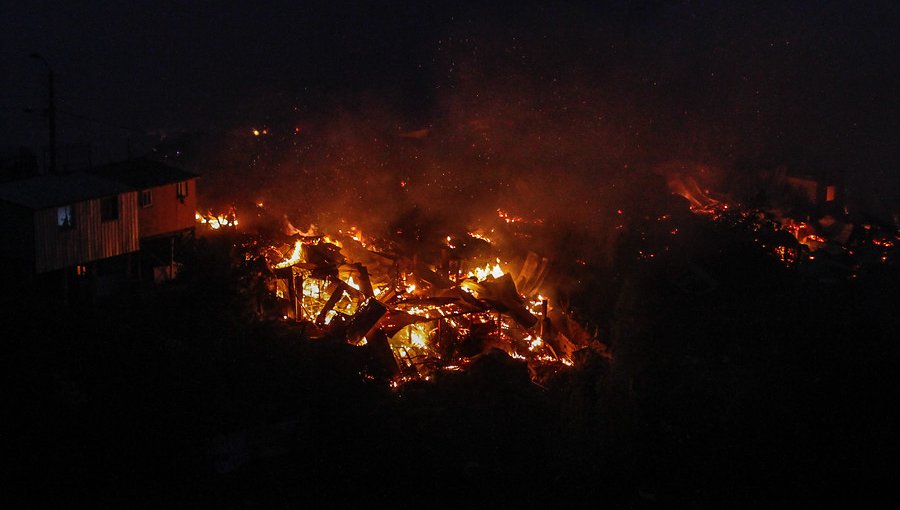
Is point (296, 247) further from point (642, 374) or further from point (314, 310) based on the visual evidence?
point (642, 374)

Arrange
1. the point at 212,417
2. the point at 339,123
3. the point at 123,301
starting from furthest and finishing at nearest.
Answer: the point at 339,123 → the point at 123,301 → the point at 212,417

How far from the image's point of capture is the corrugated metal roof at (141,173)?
46.8 ft

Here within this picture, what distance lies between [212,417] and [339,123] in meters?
18.4

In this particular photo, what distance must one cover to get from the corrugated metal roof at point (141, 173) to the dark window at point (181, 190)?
102 millimetres

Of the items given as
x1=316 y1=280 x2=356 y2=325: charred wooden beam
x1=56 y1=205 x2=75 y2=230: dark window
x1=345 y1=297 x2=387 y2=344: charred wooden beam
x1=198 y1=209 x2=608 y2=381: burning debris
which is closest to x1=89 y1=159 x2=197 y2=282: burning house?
x1=56 y1=205 x2=75 y2=230: dark window

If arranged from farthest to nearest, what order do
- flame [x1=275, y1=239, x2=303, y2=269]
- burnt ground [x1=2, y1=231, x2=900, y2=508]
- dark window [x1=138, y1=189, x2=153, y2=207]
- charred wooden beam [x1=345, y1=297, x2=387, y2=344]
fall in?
flame [x1=275, y1=239, x2=303, y2=269], dark window [x1=138, y1=189, x2=153, y2=207], charred wooden beam [x1=345, y1=297, x2=387, y2=344], burnt ground [x1=2, y1=231, x2=900, y2=508]

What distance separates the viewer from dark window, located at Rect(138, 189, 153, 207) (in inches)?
559

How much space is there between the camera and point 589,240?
1709cm

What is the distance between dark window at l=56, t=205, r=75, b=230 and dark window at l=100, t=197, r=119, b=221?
1.94ft

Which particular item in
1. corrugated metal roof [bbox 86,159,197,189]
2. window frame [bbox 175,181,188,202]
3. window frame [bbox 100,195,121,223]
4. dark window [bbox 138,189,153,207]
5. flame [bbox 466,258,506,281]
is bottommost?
flame [bbox 466,258,506,281]

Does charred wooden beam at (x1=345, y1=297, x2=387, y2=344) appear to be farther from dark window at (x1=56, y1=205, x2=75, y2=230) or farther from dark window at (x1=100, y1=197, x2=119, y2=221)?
dark window at (x1=56, y1=205, x2=75, y2=230)

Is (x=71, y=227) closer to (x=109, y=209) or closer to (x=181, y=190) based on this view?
(x=109, y=209)

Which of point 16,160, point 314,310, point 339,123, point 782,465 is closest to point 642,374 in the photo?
point 782,465

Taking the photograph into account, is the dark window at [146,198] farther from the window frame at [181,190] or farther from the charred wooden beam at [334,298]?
the charred wooden beam at [334,298]
